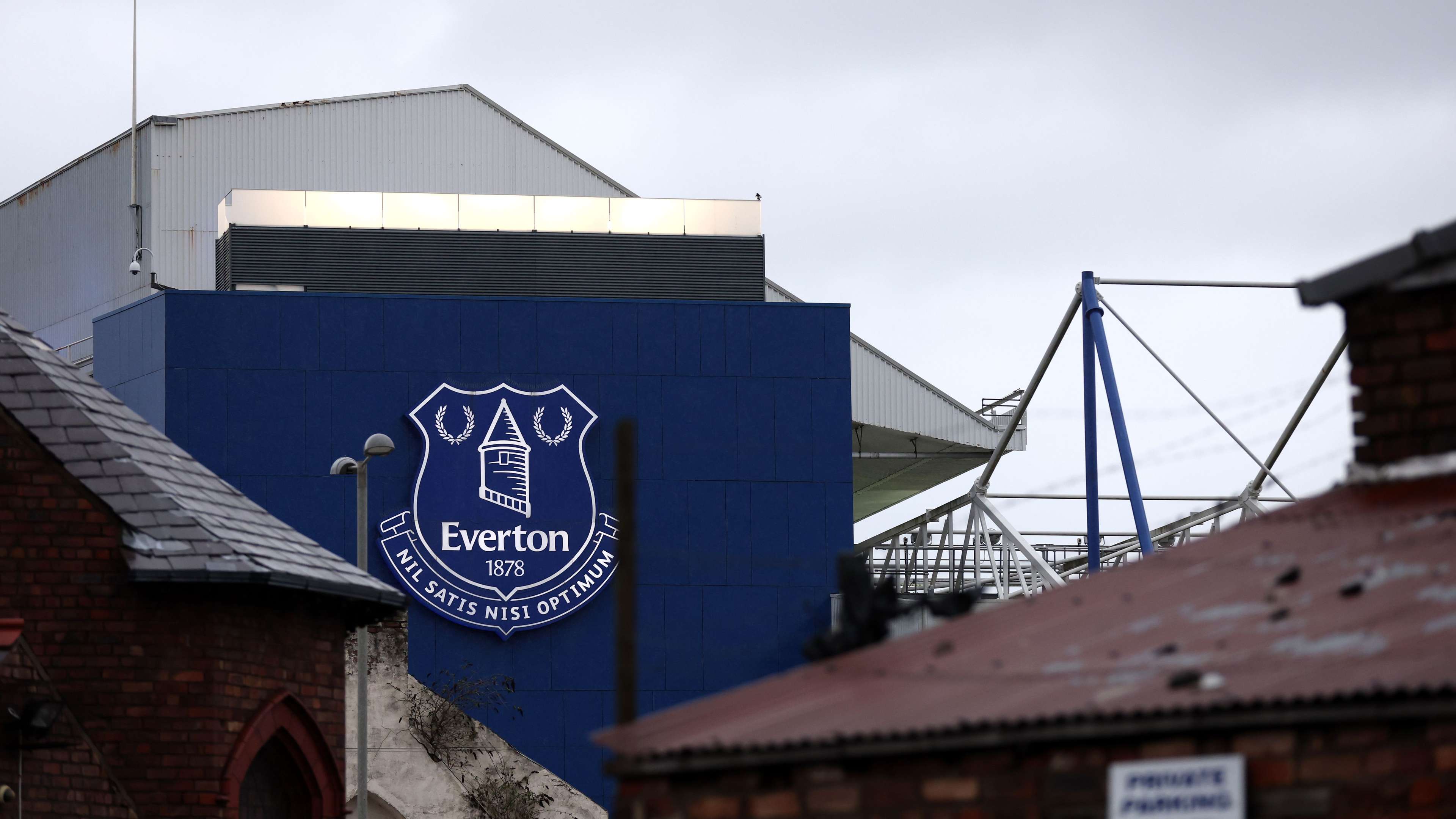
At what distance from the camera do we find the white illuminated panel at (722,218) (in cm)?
4256

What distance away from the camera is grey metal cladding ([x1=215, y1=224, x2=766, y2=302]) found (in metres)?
41.4

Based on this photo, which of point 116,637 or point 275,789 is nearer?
point 116,637

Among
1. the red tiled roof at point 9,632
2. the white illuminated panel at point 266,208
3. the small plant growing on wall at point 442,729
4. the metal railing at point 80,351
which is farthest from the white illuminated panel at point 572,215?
the red tiled roof at point 9,632

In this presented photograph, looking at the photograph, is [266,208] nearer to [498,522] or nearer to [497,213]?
[497,213]

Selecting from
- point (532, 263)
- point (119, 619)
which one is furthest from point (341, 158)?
point (119, 619)

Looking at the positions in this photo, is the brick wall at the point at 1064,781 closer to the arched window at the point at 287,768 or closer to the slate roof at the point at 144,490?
the slate roof at the point at 144,490

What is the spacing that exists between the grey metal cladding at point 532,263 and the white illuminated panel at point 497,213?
0.28 m

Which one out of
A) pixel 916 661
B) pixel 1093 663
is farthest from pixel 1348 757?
pixel 916 661

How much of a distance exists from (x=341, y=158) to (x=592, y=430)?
56.1 feet

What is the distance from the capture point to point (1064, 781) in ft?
33.7

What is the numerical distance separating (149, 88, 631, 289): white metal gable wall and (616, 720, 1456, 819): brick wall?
4107cm

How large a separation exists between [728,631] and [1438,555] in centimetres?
2802

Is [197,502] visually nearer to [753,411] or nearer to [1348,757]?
[1348,757]

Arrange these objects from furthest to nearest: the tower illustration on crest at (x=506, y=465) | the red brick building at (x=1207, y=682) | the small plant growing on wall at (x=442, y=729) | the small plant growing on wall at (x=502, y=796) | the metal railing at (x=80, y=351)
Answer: the metal railing at (x=80, y=351) → the tower illustration on crest at (x=506, y=465) → the small plant growing on wall at (x=442, y=729) → the small plant growing on wall at (x=502, y=796) → the red brick building at (x=1207, y=682)
